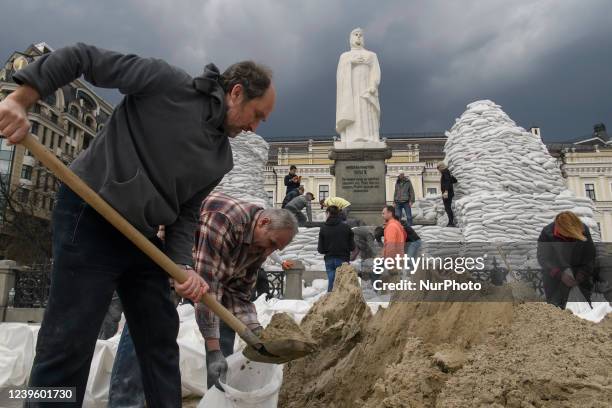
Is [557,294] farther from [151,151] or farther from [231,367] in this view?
[151,151]

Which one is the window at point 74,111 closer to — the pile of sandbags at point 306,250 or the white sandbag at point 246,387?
the pile of sandbags at point 306,250

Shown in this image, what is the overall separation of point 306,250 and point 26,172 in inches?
1268

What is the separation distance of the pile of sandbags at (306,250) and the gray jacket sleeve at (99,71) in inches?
339

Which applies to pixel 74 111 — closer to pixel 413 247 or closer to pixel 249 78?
pixel 413 247

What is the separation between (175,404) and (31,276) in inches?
323

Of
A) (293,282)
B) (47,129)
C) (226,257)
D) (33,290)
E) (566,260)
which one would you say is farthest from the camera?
(47,129)

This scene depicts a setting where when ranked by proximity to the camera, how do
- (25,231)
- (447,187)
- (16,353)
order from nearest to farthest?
1. (16,353)
2. (447,187)
3. (25,231)

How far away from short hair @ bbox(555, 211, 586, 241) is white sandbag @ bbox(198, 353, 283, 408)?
10.9 feet

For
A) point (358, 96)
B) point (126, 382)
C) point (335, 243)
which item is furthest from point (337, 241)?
point (358, 96)

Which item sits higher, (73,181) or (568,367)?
(73,181)

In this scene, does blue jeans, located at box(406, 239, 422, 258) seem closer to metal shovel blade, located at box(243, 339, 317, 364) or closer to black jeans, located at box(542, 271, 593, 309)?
black jeans, located at box(542, 271, 593, 309)

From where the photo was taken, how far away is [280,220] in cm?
238

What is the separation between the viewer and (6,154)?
3378cm

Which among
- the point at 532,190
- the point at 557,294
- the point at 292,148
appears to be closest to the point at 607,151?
the point at 292,148
